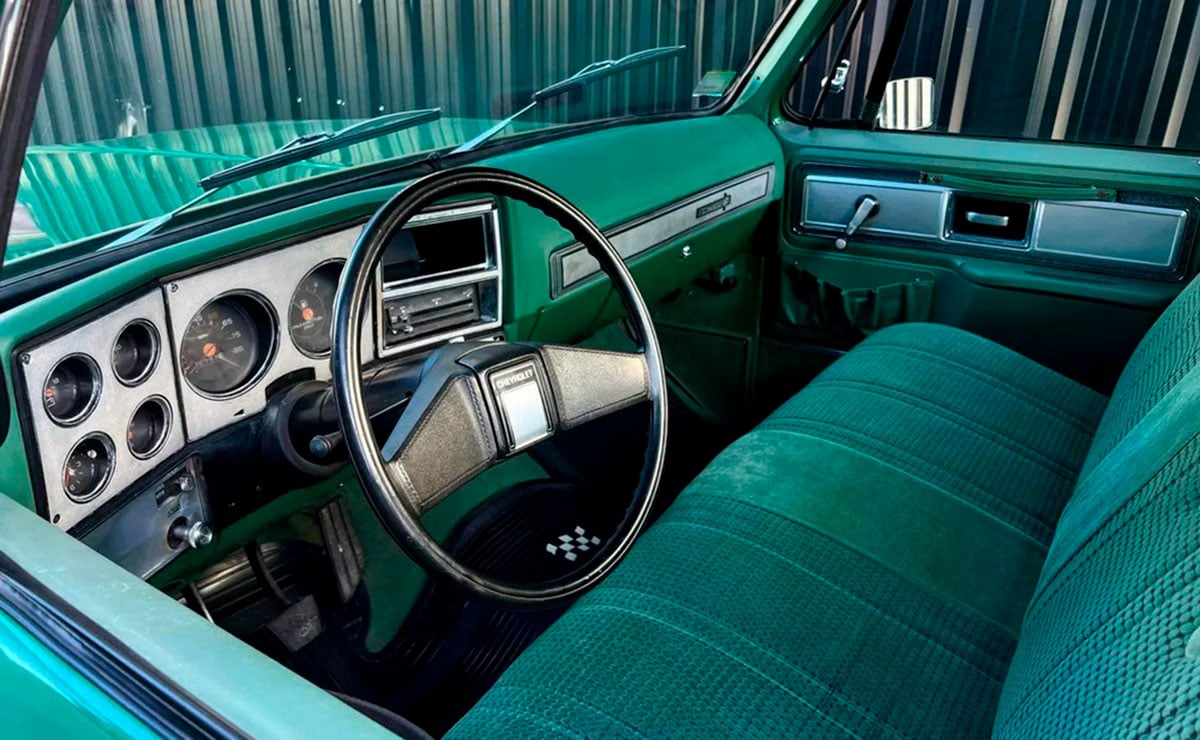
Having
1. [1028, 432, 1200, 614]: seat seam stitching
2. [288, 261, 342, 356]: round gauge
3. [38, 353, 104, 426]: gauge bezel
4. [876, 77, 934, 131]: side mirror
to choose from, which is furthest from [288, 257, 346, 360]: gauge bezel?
[876, 77, 934, 131]: side mirror

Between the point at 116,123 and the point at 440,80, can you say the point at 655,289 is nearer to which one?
the point at 440,80

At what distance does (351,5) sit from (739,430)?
1.67m

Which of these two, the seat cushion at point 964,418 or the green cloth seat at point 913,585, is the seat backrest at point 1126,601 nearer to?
the green cloth seat at point 913,585

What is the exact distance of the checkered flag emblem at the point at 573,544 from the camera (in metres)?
2.23

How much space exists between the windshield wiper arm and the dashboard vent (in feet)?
0.95

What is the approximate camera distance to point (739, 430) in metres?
2.91

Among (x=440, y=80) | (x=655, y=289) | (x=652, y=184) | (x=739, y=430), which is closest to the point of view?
(x=440, y=80)

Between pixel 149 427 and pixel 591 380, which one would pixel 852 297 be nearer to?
pixel 591 380

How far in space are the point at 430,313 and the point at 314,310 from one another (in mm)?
215

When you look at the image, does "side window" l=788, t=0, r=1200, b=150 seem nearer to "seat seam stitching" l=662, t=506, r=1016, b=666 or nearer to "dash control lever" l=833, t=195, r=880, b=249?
"dash control lever" l=833, t=195, r=880, b=249

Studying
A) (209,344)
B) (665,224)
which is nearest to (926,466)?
(665,224)

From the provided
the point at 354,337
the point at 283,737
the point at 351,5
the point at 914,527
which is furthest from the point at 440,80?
the point at 283,737

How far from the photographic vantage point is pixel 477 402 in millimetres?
1366

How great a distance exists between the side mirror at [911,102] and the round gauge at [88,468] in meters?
2.02
